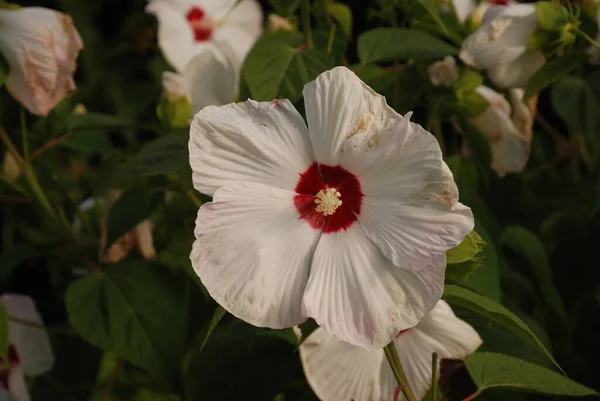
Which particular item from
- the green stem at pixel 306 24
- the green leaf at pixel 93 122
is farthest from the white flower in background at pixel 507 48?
the green leaf at pixel 93 122

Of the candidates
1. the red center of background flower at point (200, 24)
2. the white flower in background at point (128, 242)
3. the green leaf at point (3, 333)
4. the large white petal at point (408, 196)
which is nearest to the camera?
the large white petal at point (408, 196)

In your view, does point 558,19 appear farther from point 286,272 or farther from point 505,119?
point 286,272

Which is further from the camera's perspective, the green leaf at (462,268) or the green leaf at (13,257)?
the green leaf at (13,257)

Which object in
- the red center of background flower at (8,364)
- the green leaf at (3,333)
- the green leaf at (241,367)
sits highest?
the green leaf at (241,367)

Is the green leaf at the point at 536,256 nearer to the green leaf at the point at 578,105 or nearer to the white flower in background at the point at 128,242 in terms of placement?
the green leaf at the point at 578,105

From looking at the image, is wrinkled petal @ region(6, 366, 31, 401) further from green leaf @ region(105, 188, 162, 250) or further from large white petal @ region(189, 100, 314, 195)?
large white petal @ region(189, 100, 314, 195)

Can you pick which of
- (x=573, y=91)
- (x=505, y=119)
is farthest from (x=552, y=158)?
(x=505, y=119)

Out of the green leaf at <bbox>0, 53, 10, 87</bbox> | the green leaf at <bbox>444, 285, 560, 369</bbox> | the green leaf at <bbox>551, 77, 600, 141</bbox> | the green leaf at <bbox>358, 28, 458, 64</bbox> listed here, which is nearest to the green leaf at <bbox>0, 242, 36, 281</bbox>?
the green leaf at <bbox>0, 53, 10, 87</bbox>

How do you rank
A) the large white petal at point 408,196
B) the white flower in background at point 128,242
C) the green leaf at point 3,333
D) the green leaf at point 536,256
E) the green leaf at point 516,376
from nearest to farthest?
the large white petal at point 408,196 → the green leaf at point 516,376 → the green leaf at point 3,333 → the white flower in background at point 128,242 → the green leaf at point 536,256
